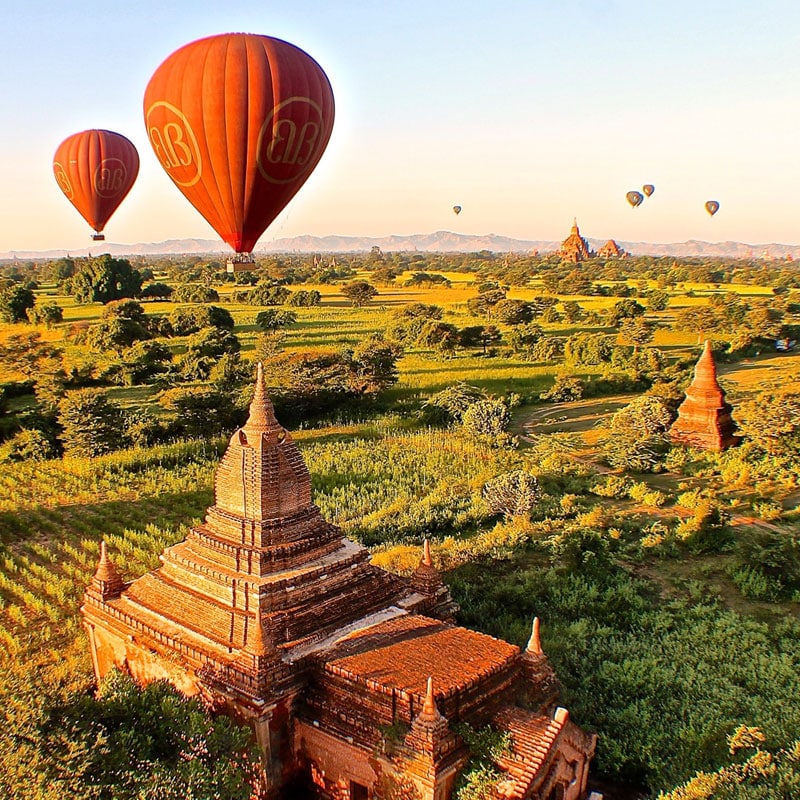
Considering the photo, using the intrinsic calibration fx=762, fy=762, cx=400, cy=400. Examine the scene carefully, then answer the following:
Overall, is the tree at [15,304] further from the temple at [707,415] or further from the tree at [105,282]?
the temple at [707,415]

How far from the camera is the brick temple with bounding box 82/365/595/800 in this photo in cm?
1055

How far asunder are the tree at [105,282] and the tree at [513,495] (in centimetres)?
6412

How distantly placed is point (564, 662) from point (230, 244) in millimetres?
12533

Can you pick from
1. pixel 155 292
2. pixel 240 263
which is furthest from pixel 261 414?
pixel 155 292

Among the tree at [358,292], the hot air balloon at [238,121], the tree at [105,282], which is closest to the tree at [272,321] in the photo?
the tree at [358,292]

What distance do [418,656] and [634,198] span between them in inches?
3100

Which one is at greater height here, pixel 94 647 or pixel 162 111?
pixel 162 111

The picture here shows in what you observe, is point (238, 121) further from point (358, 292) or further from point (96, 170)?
point (358, 292)

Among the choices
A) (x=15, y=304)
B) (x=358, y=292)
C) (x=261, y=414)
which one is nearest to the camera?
(x=261, y=414)

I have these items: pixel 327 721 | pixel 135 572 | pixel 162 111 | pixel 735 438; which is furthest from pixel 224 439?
pixel 327 721

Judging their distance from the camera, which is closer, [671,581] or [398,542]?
[671,581]

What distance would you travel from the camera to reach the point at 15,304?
2699 inches

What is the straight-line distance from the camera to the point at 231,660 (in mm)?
11617

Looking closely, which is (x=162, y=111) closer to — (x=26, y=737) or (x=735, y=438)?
(x=26, y=737)
